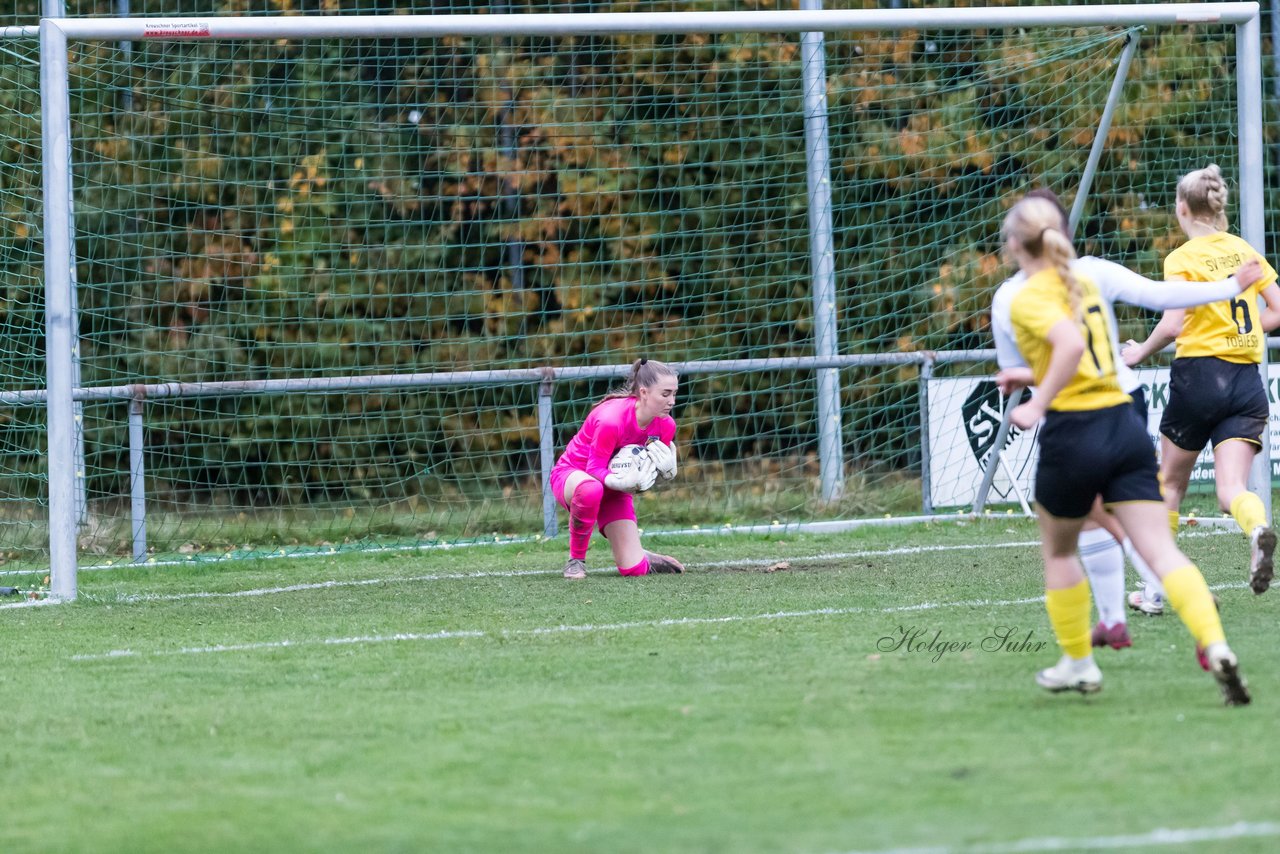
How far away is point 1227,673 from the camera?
4.25 m

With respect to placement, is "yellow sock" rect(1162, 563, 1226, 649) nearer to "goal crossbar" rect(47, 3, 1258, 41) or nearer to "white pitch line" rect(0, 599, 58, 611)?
"goal crossbar" rect(47, 3, 1258, 41)

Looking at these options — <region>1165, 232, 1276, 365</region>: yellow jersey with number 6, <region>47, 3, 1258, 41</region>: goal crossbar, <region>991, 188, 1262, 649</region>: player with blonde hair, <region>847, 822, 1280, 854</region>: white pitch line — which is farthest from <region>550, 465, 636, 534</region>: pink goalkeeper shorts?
<region>847, 822, 1280, 854</region>: white pitch line

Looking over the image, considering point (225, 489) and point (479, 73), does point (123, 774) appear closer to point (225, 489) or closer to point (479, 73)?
point (225, 489)

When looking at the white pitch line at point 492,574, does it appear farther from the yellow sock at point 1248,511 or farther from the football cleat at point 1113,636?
the football cleat at point 1113,636

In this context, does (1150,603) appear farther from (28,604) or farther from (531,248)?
(531,248)

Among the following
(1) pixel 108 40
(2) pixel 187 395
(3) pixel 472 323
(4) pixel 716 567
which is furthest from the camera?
(3) pixel 472 323

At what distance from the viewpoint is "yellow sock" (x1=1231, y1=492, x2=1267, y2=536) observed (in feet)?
20.2

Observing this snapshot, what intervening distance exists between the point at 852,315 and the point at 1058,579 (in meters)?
7.76

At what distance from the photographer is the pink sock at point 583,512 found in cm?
818

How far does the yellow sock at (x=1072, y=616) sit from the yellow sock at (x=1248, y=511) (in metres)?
1.90

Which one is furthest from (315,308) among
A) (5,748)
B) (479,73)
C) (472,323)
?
(5,748)

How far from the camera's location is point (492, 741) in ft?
14.0

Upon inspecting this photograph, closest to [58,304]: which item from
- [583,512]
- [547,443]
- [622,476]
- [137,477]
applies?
[137,477]

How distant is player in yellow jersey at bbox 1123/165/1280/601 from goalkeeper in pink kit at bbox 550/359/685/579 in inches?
103
